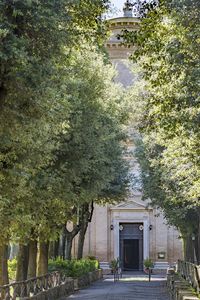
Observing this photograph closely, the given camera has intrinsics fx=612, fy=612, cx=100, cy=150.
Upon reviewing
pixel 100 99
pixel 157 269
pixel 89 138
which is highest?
pixel 100 99

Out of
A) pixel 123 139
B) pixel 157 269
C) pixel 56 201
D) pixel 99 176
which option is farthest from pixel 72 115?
pixel 157 269

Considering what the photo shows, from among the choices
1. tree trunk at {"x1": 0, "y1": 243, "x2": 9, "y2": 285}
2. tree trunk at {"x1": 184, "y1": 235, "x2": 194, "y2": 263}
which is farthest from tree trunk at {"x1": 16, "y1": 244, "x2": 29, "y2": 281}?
tree trunk at {"x1": 184, "y1": 235, "x2": 194, "y2": 263}

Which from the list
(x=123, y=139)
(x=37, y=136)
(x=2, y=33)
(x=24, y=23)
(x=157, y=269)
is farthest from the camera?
(x=157, y=269)

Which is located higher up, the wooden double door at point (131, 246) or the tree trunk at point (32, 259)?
the wooden double door at point (131, 246)

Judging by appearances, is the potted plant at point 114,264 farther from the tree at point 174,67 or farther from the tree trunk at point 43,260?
the tree at point 174,67

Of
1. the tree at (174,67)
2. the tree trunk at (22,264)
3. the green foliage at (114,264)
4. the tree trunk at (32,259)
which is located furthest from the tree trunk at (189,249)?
the tree at (174,67)

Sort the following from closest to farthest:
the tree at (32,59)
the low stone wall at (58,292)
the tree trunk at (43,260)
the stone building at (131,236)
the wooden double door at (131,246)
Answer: the tree at (32,59)
the low stone wall at (58,292)
the tree trunk at (43,260)
the stone building at (131,236)
the wooden double door at (131,246)

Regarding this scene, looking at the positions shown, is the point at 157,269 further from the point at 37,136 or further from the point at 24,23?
the point at 24,23

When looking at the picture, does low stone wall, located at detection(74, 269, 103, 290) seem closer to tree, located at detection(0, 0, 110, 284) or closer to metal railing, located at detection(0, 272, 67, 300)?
metal railing, located at detection(0, 272, 67, 300)

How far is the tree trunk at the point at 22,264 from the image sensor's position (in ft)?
69.9

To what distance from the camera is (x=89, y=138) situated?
67.6 feet

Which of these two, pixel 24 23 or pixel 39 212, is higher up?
pixel 24 23

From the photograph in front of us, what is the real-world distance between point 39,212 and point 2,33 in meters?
8.95

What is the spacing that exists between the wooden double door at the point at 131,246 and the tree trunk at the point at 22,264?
87.8 feet
